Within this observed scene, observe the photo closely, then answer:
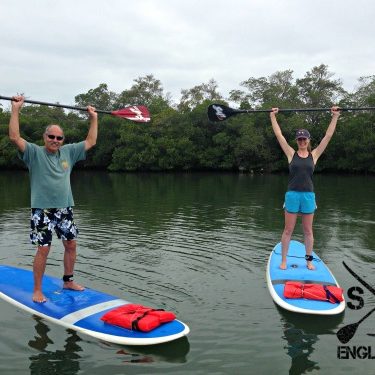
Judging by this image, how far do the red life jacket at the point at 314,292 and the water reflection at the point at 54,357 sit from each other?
2.90 metres

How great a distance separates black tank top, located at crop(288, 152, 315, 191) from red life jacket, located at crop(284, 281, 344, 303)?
1.57 metres

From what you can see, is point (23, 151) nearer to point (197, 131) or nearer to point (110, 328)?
point (110, 328)

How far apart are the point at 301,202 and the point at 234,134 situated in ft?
173

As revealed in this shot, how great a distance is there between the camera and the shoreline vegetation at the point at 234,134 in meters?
53.2

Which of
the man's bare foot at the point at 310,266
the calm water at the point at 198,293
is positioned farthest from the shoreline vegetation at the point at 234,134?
the man's bare foot at the point at 310,266

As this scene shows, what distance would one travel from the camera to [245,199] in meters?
21.2

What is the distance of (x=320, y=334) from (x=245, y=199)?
16118mm

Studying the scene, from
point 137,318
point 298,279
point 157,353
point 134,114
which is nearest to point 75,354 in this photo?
point 137,318

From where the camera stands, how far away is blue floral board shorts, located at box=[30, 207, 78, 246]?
220 inches

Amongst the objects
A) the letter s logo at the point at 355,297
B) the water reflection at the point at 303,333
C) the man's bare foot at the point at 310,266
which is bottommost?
the water reflection at the point at 303,333

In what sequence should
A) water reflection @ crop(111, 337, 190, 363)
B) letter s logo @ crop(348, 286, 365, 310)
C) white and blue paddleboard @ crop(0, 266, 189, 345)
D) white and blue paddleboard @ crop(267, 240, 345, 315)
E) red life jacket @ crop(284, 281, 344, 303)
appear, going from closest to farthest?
water reflection @ crop(111, 337, 190, 363) < white and blue paddleboard @ crop(0, 266, 189, 345) < white and blue paddleboard @ crop(267, 240, 345, 315) < red life jacket @ crop(284, 281, 344, 303) < letter s logo @ crop(348, 286, 365, 310)

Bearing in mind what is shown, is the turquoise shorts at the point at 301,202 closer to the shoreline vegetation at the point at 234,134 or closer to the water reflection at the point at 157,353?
the water reflection at the point at 157,353

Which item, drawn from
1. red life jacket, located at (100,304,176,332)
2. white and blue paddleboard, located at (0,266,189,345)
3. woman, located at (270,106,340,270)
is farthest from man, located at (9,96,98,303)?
woman, located at (270,106,340,270)

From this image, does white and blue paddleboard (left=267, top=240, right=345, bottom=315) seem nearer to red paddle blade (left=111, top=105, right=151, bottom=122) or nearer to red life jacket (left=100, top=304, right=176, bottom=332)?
red life jacket (left=100, top=304, right=176, bottom=332)
